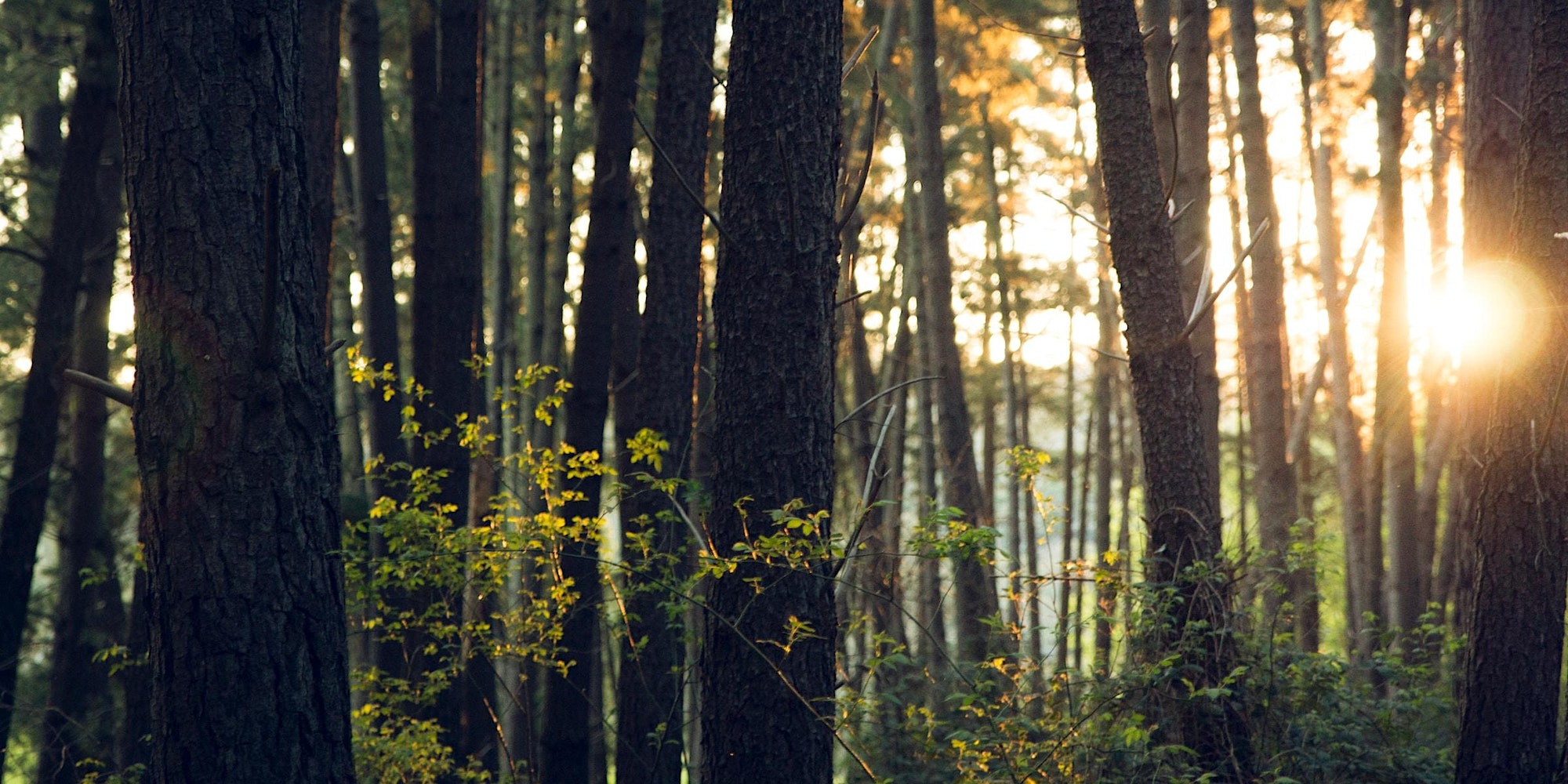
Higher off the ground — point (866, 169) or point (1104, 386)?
point (1104, 386)

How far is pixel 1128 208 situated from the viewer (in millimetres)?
6184

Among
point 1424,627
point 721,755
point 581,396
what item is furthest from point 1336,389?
point 721,755

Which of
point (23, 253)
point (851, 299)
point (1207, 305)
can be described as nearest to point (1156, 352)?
point (1207, 305)

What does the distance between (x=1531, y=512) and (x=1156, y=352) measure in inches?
76.5

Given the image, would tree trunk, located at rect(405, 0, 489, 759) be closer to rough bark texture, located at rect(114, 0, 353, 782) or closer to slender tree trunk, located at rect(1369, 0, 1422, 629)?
rough bark texture, located at rect(114, 0, 353, 782)

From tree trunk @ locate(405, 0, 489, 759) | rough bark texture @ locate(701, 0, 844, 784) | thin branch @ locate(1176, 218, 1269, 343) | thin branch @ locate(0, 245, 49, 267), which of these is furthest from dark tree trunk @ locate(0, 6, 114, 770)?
thin branch @ locate(1176, 218, 1269, 343)

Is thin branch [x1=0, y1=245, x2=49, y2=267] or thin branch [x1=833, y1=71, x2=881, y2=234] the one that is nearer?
thin branch [x1=833, y1=71, x2=881, y2=234]

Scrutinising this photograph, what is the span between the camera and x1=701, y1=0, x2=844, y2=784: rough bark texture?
13.3ft

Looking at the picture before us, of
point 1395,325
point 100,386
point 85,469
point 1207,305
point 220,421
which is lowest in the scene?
point 220,421

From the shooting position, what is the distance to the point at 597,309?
831 centimetres

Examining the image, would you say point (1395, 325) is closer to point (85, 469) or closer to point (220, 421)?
point (220, 421)

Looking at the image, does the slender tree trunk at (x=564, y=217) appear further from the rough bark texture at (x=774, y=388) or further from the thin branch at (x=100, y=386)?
the thin branch at (x=100, y=386)

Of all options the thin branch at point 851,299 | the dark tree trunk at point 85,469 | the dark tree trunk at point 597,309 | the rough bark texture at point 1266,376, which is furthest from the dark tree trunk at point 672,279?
the dark tree trunk at point 85,469

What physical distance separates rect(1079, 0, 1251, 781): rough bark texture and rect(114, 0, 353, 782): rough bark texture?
161 inches
